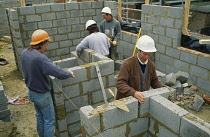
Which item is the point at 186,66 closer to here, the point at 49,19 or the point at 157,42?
the point at 157,42

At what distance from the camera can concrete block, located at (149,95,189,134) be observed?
2639mm

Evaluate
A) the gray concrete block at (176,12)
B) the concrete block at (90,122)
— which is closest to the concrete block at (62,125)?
the concrete block at (90,122)

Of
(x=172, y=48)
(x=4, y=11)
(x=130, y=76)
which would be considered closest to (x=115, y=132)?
(x=130, y=76)

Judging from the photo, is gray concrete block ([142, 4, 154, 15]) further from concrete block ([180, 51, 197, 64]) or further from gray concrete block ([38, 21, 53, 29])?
gray concrete block ([38, 21, 53, 29])

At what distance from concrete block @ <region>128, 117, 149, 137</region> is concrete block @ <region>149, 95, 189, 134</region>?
198 millimetres

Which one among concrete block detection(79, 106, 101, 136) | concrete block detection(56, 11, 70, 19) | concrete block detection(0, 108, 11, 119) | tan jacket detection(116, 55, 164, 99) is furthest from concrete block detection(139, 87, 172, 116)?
concrete block detection(56, 11, 70, 19)

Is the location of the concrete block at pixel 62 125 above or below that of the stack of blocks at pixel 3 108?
below

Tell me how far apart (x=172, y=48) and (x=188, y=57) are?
0.61 m

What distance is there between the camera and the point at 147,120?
127 inches

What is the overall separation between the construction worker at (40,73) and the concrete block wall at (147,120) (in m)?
1.02

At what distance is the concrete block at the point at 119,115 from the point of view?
2749 mm

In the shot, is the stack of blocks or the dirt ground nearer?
the stack of blocks

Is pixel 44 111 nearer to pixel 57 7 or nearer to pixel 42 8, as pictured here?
pixel 42 8

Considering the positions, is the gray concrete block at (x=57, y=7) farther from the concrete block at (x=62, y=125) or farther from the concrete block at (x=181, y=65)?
the concrete block at (x=62, y=125)
